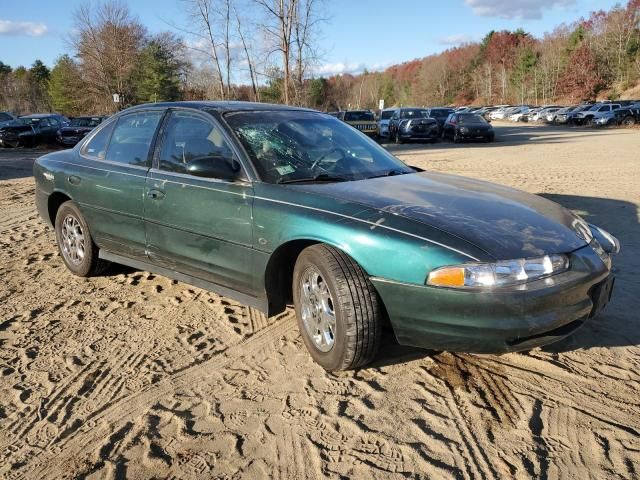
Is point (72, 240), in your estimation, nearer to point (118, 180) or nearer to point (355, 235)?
point (118, 180)

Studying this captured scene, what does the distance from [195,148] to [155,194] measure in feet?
1.51

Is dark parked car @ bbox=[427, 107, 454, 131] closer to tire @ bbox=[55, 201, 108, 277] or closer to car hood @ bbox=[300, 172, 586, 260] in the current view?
tire @ bbox=[55, 201, 108, 277]

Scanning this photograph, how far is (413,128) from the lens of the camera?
78.6ft

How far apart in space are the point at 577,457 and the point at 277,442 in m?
1.38

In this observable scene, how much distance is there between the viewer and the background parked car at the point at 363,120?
78.4 feet

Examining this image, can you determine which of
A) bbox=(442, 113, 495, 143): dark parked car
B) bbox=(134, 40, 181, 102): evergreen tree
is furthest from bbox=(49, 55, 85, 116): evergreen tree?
bbox=(442, 113, 495, 143): dark parked car

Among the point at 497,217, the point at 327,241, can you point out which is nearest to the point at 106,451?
the point at 327,241

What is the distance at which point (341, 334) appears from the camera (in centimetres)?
297

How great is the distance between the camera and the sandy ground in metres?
2.43

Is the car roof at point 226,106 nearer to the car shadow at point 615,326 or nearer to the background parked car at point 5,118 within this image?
the car shadow at point 615,326

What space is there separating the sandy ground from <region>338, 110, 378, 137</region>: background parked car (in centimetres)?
2015

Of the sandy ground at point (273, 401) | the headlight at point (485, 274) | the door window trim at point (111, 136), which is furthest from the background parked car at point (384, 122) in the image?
the headlight at point (485, 274)

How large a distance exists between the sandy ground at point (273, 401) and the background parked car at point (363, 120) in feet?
66.1

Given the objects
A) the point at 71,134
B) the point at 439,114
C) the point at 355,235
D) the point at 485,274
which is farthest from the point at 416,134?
the point at 485,274
